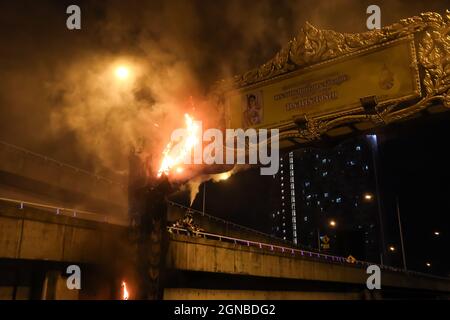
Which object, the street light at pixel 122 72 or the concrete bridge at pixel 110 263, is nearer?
the concrete bridge at pixel 110 263

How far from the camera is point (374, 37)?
11328 millimetres

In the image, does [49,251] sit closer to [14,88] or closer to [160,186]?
[160,186]

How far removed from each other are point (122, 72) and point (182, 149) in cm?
352

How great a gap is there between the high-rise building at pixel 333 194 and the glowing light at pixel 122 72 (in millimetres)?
82837

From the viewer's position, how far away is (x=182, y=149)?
13336 millimetres

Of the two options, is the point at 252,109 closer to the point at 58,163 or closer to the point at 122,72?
the point at 122,72

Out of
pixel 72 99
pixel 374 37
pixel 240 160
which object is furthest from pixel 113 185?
pixel 374 37

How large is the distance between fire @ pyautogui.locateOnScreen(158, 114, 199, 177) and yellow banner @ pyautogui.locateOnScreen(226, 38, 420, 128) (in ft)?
4.32

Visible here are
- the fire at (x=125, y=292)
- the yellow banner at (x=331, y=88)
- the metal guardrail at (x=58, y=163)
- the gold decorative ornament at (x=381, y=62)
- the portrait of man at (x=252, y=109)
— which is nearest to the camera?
the gold decorative ornament at (x=381, y=62)

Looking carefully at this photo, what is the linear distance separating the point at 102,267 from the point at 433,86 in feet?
39.3

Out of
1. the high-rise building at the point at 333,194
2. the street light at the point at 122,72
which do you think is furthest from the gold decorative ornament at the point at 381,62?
the high-rise building at the point at 333,194

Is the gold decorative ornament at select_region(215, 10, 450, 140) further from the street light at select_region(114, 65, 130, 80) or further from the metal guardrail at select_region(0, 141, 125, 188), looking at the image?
the metal guardrail at select_region(0, 141, 125, 188)

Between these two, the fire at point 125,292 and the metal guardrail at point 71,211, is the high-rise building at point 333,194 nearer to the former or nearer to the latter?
the metal guardrail at point 71,211

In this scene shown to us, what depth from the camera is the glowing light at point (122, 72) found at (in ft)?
45.5
